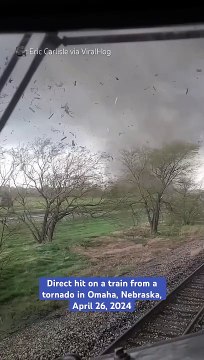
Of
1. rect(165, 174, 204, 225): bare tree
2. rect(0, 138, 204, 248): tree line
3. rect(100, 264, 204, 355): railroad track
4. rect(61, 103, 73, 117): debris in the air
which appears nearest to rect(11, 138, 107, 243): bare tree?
rect(0, 138, 204, 248): tree line

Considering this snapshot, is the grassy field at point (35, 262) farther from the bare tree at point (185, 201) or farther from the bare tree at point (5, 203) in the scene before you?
the bare tree at point (185, 201)

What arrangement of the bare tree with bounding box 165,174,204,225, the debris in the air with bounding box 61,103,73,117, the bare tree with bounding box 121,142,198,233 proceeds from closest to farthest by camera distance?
the debris in the air with bounding box 61,103,73,117 → the bare tree with bounding box 121,142,198,233 → the bare tree with bounding box 165,174,204,225

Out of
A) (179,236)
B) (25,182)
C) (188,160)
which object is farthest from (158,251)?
(25,182)

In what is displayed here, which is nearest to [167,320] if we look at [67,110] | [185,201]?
[185,201]

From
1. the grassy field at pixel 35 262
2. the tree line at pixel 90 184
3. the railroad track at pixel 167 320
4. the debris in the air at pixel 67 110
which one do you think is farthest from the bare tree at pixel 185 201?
the debris in the air at pixel 67 110

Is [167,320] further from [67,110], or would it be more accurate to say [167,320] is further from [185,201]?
[67,110]

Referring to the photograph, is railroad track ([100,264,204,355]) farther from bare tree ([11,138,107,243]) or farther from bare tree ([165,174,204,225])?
bare tree ([11,138,107,243])
